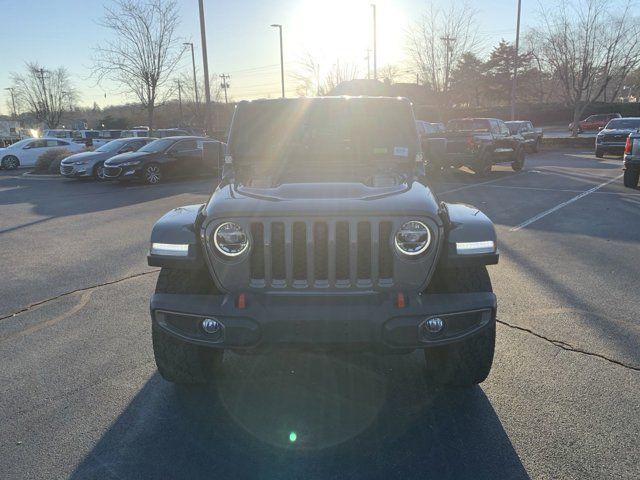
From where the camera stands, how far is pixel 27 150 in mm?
24875

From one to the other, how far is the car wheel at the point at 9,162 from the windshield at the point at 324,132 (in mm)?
24565

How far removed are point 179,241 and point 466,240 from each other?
1660 mm

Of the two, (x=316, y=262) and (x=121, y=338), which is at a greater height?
(x=316, y=262)

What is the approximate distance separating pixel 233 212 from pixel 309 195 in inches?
18.0

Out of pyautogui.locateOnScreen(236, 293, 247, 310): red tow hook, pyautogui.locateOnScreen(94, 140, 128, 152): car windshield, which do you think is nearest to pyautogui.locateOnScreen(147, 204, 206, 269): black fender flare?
pyautogui.locateOnScreen(236, 293, 247, 310): red tow hook

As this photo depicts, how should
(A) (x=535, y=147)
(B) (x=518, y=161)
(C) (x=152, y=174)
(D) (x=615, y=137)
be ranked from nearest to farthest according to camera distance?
(C) (x=152, y=174), (B) (x=518, y=161), (D) (x=615, y=137), (A) (x=535, y=147)

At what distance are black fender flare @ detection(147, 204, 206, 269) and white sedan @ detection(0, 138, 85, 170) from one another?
24.0 meters

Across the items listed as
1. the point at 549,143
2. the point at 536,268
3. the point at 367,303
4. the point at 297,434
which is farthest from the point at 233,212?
the point at 549,143

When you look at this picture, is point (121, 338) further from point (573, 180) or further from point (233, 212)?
point (573, 180)

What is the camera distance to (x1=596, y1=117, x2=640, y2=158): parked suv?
21.5m

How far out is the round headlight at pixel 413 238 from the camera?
2760mm

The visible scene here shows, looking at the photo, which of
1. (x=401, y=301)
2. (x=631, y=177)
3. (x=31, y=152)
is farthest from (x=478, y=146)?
(x=31, y=152)

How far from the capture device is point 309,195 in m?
2.92

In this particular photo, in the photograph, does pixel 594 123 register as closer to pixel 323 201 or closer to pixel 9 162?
pixel 9 162
